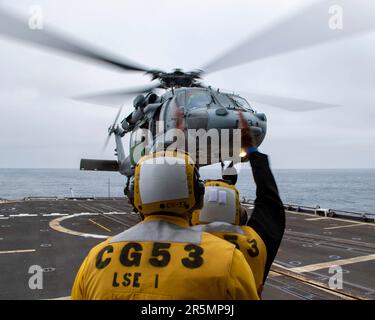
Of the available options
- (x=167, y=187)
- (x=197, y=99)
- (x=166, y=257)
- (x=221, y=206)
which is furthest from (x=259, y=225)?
(x=197, y=99)

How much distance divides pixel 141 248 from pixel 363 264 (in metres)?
10.2

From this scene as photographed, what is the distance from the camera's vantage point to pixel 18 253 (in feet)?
38.4

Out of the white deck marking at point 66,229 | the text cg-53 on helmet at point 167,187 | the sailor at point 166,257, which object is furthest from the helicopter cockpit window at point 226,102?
the sailor at point 166,257

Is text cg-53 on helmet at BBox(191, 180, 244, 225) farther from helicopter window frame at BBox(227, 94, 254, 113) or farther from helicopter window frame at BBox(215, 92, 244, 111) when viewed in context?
helicopter window frame at BBox(227, 94, 254, 113)

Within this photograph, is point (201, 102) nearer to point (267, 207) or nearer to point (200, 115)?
point (200, 115)

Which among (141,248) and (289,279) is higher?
(141,248)

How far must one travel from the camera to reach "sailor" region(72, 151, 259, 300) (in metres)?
1.95

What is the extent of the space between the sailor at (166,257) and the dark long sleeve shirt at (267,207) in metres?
0.92

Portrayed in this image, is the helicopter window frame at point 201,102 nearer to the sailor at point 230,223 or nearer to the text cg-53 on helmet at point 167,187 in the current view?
the sailor at point 230,223

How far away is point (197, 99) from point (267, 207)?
8.94m

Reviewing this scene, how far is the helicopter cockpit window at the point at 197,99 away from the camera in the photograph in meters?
11.5

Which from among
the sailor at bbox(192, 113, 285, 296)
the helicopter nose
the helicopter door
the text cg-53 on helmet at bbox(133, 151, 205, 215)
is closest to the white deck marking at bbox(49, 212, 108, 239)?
the helicopter door
